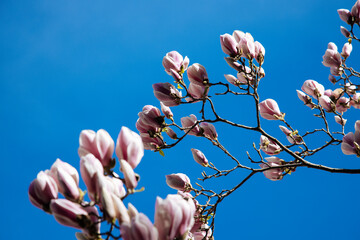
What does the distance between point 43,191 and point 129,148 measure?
0.26m

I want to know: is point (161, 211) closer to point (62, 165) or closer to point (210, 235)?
point (62, 165)

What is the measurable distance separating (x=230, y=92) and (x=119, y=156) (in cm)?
100

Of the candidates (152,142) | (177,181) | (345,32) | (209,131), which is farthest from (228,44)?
(345,32)

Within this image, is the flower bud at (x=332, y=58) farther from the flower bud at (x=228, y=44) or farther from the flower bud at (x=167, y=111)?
the flower bud at (x=167, y=111)

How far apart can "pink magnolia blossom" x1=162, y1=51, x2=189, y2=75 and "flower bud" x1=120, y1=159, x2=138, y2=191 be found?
0.96 metres

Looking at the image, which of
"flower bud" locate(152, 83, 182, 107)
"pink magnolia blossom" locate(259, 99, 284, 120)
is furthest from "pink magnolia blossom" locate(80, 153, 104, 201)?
"pink magnolia blossom" locate(259, 99, 284, 120)

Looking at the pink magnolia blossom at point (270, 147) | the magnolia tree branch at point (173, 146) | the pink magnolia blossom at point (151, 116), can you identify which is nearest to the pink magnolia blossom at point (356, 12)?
the magnolia tree branch at point (173, 146)

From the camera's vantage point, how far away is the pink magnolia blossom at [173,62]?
1.72 metres

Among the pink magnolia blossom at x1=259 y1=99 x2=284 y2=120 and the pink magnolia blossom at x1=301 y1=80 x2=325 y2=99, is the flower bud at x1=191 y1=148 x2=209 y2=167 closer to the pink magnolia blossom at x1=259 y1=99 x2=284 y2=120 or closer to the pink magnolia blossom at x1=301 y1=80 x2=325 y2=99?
the pink magnolia blossom at x1=259 y1=99 x2=284 y2=120

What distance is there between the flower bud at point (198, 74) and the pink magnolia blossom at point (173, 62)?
10 centimetres

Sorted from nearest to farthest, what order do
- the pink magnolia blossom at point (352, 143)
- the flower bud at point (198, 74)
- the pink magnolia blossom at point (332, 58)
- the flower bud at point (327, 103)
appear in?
the pink magnolia blossom at point (352, 143) < the flower bud at point (198, 74) < the flower bud at point (327, 103) < the pink magnolia blossom at point (332, 58)

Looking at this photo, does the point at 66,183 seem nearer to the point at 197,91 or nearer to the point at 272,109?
the point at 197,91

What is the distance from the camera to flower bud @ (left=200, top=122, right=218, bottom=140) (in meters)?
1.92

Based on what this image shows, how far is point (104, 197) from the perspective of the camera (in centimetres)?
74
